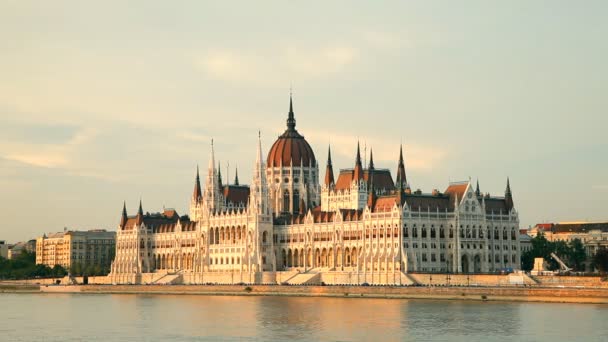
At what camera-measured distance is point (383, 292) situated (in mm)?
144750

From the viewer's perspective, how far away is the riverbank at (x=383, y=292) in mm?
127125

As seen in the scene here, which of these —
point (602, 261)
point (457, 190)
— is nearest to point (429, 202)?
point (457, 190)

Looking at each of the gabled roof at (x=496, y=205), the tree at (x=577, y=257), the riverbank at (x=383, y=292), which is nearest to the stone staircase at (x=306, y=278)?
the riverbank at (x=383, y=292)

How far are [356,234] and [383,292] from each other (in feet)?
87.8

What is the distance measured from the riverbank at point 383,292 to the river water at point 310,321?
4266 mm

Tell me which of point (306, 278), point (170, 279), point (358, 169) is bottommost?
point (306, 278)

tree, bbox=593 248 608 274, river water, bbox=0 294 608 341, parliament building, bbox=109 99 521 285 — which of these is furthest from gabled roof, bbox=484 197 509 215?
river water, bbox=0 294 608 341

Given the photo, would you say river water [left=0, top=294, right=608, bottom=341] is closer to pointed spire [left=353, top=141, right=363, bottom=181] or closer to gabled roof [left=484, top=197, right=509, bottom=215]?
gabled roof [left=484, top=197, right=509, bottom=215]

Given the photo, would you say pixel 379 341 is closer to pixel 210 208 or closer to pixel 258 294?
pixel 258 294

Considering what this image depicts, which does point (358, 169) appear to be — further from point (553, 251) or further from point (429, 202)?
point (553, 251)

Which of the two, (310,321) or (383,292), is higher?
(383,292)

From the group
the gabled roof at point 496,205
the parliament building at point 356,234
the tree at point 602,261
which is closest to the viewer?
the tree at point 602,261

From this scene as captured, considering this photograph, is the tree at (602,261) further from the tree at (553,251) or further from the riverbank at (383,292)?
the riverbank at (383,292)

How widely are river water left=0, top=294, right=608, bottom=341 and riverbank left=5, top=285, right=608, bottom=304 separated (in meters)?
4.27
